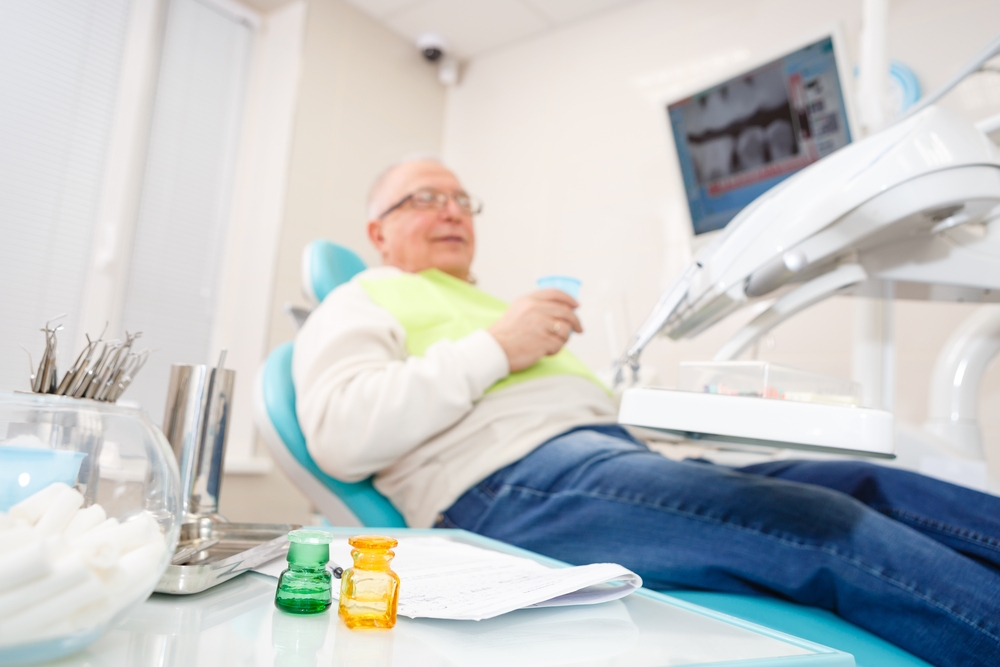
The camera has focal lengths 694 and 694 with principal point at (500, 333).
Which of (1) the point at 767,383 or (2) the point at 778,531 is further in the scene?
(2) the point at 778,531

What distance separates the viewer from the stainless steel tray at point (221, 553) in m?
0.46

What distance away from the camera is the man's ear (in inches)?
63.4

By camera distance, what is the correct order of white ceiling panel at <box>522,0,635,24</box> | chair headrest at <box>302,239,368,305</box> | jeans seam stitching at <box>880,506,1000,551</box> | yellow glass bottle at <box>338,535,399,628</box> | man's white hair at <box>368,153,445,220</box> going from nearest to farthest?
1. yellow glass bottle at <box>338,535,399,628</box>
2. jeans seam stitching at <box>880,506,1000,551</box>
3. chair headrest at <box>302,239,368,305</box>
4. man's white hair at <box>368,153,445,220</box>
5. white ceiling panel at <box>522,0,635,24</box>

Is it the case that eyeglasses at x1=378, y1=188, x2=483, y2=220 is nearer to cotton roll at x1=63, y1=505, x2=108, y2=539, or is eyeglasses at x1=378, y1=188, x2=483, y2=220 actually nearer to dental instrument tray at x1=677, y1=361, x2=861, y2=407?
dental instrument tray at x1=677, y1=361, x2=861, y2=407

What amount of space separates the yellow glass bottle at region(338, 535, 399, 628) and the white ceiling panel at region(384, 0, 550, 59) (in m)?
2.56

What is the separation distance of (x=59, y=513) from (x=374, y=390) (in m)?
0.70

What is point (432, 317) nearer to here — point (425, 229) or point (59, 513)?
point (425, 229)

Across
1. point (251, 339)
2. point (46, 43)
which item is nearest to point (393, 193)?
point (46, 43)

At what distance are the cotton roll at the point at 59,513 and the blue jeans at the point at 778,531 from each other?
63 cm

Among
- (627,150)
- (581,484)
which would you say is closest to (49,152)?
(581,484)

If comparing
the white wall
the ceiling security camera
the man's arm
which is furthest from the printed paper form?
the ceiling security camera

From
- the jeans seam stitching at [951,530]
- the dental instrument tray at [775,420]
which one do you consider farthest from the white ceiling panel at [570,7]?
the dental instrument tray at [775,420]

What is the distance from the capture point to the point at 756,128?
4.87 ft

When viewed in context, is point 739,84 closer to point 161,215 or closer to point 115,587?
point 115,587
